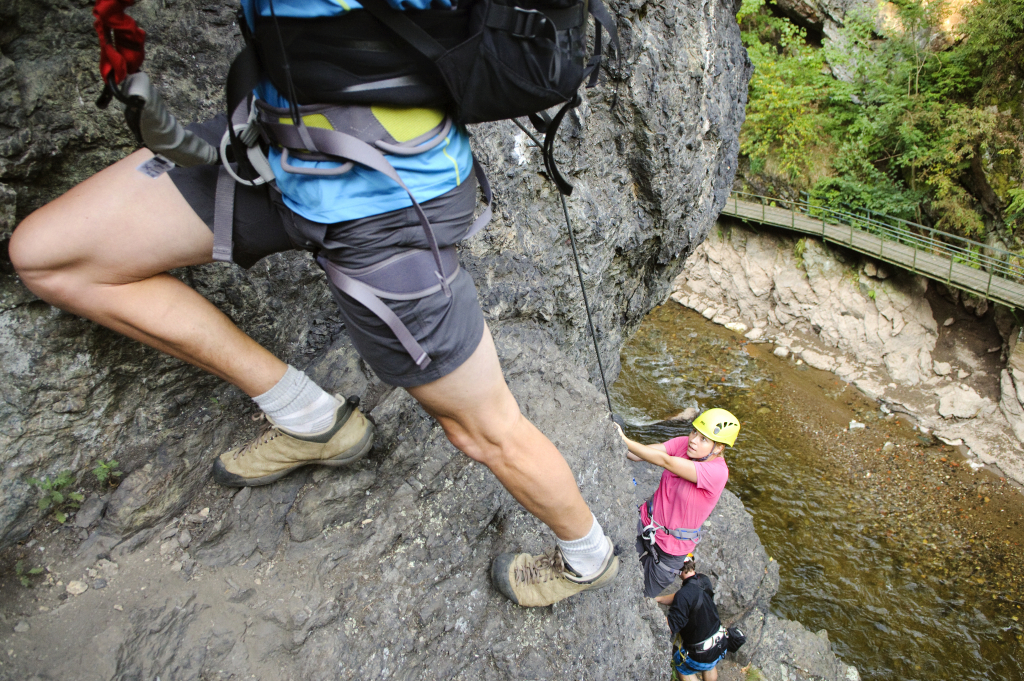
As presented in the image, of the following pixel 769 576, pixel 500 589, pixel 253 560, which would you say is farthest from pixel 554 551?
pixel 769 576

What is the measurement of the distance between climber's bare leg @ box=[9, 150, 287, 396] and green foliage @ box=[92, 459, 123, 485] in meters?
0.77

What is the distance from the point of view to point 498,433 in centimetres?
192

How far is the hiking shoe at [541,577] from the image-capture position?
94.5 inches

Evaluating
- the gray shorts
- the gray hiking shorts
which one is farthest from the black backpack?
the gray shorts

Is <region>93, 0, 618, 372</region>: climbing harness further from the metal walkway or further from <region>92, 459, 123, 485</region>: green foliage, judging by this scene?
the metal walkway

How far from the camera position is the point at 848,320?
1452cm

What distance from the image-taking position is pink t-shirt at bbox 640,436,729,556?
4.59 metres

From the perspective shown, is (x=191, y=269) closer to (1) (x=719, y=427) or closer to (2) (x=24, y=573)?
(2) (x=24, y=573)

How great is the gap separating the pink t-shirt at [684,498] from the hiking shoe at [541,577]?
2305 millimetres

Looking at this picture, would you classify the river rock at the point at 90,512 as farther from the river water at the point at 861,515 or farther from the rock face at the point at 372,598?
the river water at the point at 861,515

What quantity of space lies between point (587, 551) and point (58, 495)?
2060mm

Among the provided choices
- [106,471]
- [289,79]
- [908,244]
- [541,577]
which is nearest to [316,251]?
[289,79]

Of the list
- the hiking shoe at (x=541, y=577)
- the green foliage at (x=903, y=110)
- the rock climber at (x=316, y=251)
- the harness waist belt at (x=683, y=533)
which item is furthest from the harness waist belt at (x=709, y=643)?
the green foliage at (x=903, y=110)

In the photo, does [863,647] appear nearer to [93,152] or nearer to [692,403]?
[692,403]
